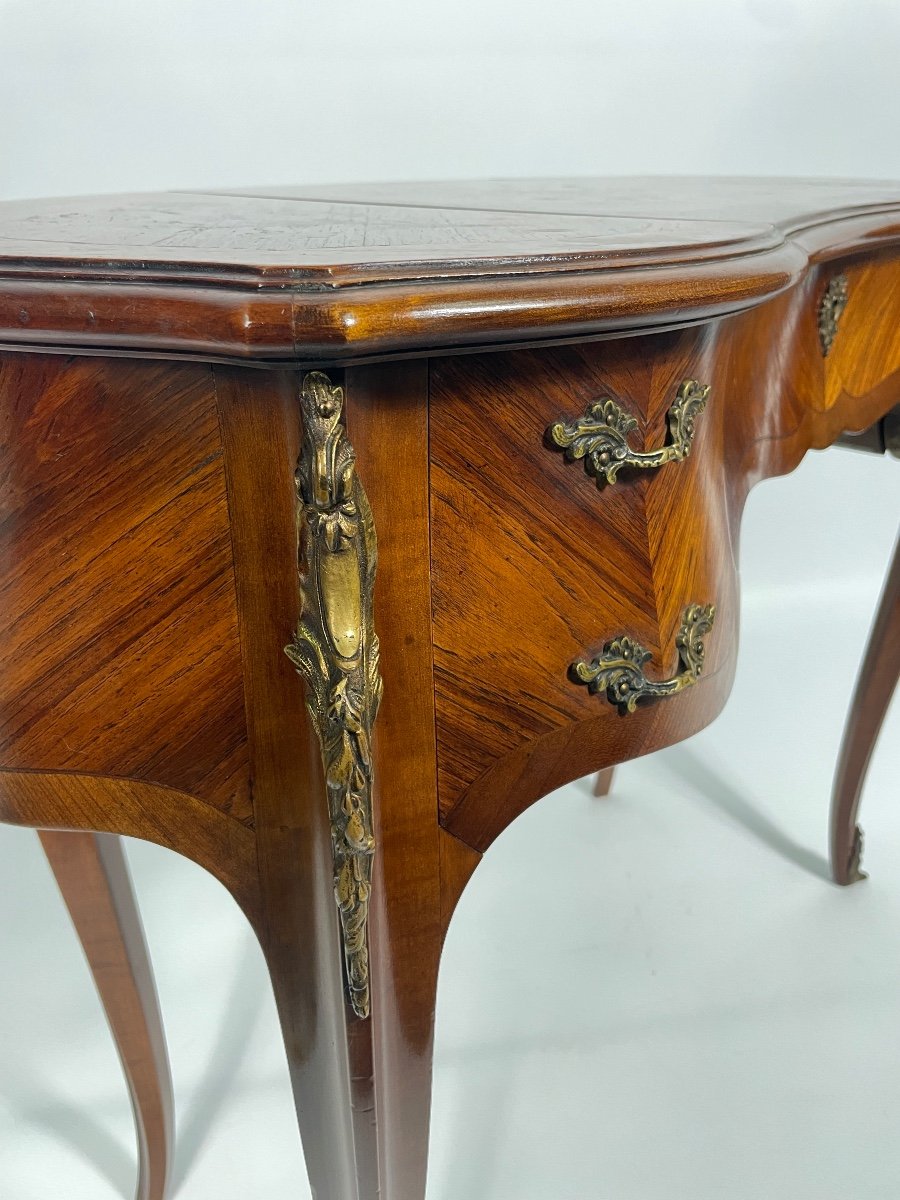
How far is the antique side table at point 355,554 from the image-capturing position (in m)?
0.47

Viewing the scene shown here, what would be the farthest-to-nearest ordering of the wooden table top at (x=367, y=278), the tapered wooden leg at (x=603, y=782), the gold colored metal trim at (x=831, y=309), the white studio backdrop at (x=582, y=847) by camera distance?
the tapered wooden leg at (x=603, y=782)
the white studio backdrop at (x=582, y=847)
the gold colored metal trim at (x=831, y=309)
the wooden table top at (x=367, y=278)

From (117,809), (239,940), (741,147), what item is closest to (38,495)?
(117,809)

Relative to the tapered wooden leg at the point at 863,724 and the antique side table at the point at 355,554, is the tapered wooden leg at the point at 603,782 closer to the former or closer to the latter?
the tapered wooden leg at the point at 863,724

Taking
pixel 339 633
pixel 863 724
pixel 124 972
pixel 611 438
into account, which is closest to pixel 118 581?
pixel 339 633

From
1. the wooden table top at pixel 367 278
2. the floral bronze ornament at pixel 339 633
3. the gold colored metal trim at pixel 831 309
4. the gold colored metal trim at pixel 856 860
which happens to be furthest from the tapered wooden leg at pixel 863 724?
the floral bronze ornament at pixel 339 633

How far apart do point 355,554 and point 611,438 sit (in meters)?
0.16

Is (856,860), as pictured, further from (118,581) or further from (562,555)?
(118,581)

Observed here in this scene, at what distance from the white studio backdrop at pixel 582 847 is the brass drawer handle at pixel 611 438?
0.70 m

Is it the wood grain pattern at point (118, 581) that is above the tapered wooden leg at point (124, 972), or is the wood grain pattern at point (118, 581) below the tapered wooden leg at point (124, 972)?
above

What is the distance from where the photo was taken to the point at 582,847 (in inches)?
58.9

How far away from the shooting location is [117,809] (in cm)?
59

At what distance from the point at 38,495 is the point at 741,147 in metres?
1.70

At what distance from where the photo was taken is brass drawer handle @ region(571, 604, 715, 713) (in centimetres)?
63

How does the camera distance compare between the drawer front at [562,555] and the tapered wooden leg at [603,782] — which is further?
the tapered wooden leg at [603,782]
